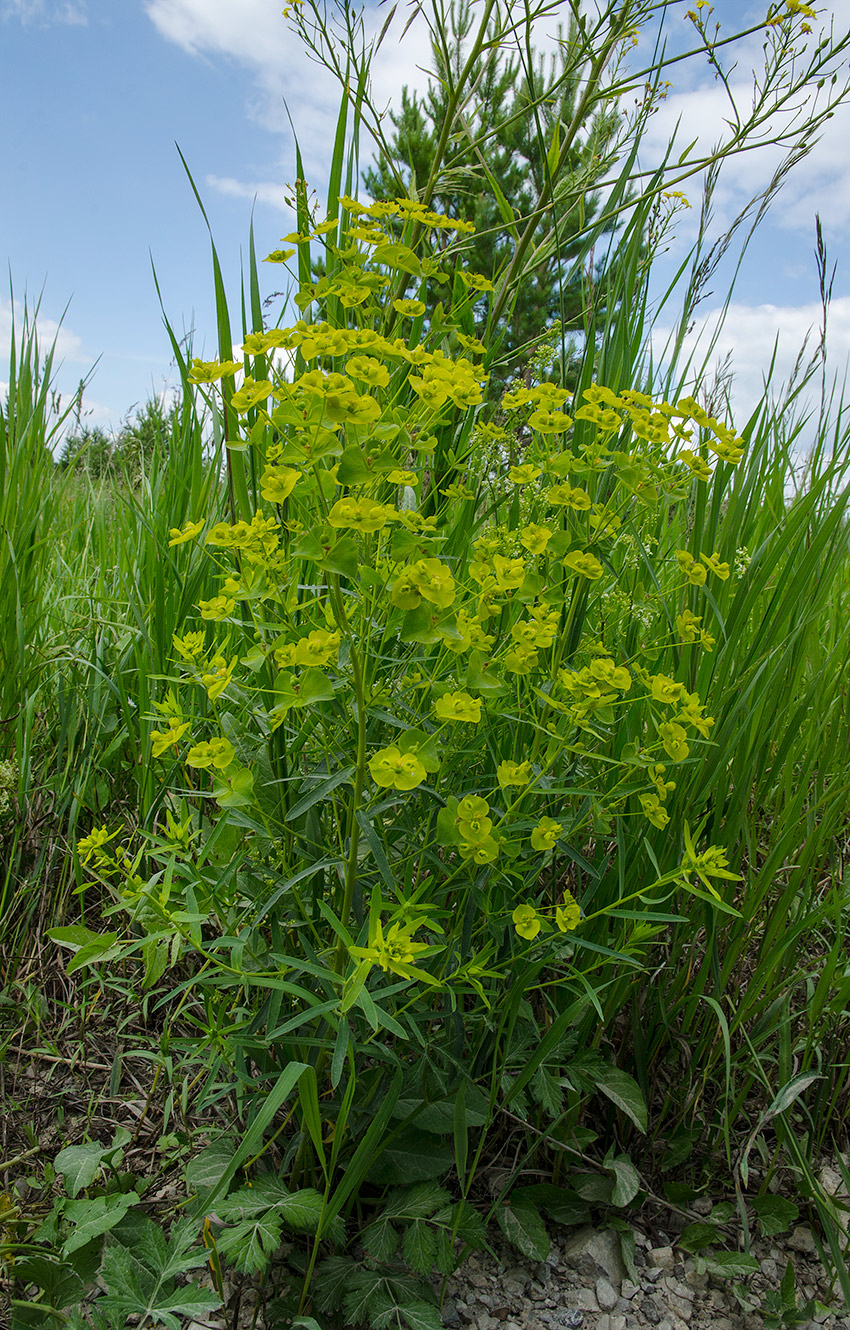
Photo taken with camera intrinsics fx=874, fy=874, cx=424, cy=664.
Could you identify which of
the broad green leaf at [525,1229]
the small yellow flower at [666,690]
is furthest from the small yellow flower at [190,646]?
the broad green leaf at [525,1229]

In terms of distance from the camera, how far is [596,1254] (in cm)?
141

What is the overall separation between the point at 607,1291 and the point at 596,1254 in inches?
2.3

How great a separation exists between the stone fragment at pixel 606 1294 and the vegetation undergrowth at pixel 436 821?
0.10 meters

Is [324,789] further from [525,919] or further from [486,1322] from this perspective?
[486,1322]

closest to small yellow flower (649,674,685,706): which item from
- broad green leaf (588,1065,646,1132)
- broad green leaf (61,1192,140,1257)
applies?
broad green leaf (588,1065,646,1132)

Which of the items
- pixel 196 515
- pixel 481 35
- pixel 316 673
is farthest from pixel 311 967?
pixel 481 35

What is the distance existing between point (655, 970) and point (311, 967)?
68 centimetres

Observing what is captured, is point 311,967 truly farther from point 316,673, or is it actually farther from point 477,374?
point 477,374

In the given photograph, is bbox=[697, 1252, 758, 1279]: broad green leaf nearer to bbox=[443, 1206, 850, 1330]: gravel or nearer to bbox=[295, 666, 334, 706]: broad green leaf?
bbox=[443, 1206, 850, 1330]: gravel

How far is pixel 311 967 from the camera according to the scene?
1.02 metres

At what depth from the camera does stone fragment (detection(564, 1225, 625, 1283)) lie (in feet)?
4.57

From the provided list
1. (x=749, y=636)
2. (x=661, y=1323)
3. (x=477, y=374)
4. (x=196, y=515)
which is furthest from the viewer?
(x=196, y=515)

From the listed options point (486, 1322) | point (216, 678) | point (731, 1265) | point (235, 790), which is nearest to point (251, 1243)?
point (486, 1322)

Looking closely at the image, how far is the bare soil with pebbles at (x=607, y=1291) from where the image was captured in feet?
4.29
